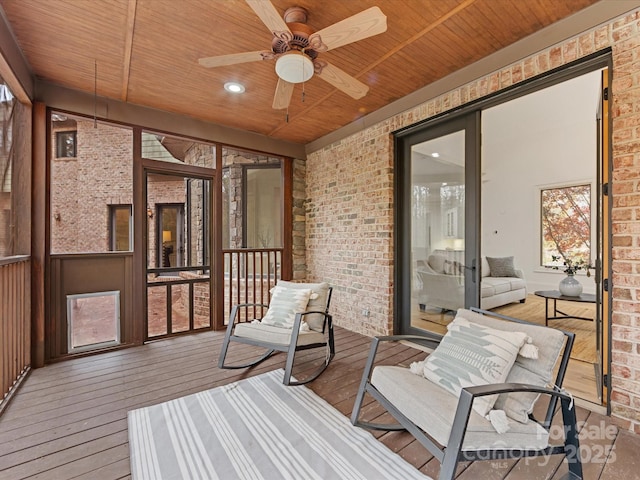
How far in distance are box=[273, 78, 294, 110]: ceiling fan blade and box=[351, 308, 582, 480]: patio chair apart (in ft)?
6.70

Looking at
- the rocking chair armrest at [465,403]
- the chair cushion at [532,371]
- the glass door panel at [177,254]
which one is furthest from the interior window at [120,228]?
the chair cushion at [532,371]

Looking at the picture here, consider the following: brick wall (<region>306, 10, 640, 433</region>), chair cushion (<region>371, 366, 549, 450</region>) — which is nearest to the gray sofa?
brick wall (<region>306, 10, 640, 433</region>)

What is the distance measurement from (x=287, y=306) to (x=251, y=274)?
1.85 meters

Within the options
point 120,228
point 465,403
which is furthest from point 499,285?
point 120,228

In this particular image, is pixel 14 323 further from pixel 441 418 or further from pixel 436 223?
pixel 436 223

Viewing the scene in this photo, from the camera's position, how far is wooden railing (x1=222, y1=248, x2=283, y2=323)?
446 centimetres

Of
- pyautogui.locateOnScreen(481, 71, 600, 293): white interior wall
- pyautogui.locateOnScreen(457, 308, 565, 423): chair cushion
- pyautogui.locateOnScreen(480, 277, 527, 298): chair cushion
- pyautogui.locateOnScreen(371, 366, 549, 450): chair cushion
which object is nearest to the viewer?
pyautogui.locateOnScreen(371, 366, 549, 450): chair cushion

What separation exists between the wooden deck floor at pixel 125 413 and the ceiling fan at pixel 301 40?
2109 millimetres

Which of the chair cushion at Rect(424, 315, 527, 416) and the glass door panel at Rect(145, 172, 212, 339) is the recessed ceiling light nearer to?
the glass door panel at Rect(145, 172, 212, 339)

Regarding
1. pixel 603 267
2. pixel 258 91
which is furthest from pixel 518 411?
pixel 258 91

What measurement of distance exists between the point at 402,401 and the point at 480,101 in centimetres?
264

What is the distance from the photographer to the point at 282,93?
8.21 feet

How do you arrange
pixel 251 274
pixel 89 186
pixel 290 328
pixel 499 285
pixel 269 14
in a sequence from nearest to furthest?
pixel 269 14
pixel 290 328
pixel 89 186
pixel 251 274
pixel 499 285

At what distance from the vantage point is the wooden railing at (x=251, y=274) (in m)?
4.46
